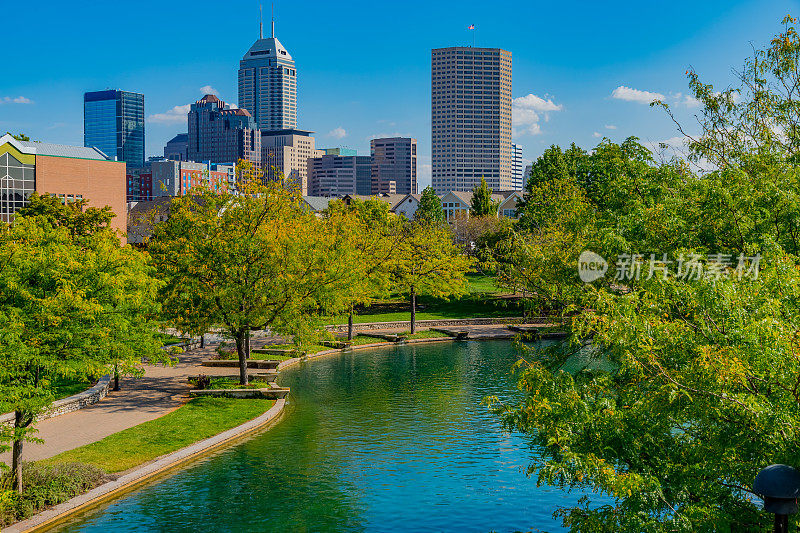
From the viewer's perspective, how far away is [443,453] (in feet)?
84.2

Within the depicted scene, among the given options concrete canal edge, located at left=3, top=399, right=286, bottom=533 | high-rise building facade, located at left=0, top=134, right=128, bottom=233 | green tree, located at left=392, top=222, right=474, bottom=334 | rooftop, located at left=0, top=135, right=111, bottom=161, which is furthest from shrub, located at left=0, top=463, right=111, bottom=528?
rooftop, located at left=0, top=135, right=111, bottom=161

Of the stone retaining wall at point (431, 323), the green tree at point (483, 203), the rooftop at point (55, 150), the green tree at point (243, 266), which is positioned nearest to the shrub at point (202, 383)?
the green tree at point (243, 266)

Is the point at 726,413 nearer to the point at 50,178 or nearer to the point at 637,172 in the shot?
the point at 637,172

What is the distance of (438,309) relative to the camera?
71.3 meters

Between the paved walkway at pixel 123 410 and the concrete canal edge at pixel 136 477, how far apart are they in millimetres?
3332

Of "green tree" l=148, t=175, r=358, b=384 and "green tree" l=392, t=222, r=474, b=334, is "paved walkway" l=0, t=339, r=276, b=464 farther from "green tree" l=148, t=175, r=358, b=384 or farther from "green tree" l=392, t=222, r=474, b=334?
"green tree" l=392, t=222, r=474, b=334

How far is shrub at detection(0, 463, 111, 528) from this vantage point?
61.5ft

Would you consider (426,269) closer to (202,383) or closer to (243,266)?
(243,266)

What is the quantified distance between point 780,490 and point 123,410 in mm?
28279

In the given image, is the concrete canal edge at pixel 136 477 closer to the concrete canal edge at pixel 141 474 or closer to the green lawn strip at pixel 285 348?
the concrete canal edge at pixel 141 474

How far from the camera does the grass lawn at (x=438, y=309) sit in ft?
218

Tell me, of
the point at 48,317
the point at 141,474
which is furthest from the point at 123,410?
the point at 48,317

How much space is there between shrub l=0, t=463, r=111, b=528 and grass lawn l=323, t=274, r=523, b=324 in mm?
41888

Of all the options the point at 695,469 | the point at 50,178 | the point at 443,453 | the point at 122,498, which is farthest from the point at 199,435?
the point at 50,178
